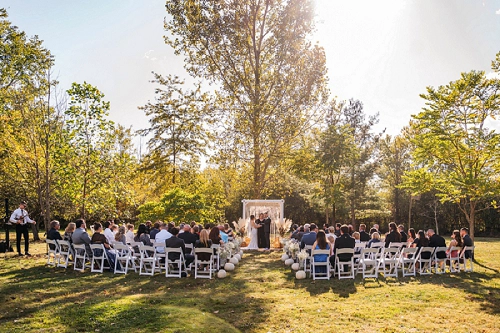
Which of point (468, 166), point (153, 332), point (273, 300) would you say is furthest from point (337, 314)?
point (468, 166)

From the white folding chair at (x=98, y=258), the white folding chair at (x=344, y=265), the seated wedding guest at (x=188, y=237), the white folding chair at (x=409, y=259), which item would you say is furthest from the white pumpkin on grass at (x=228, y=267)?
the white folding chair at (x=409, y=259)

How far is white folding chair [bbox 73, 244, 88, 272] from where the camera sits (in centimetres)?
1177

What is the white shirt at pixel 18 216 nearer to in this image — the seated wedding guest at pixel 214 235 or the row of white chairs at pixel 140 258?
the row of white chairs at pixel 140 258

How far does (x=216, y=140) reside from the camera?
79.7 feet

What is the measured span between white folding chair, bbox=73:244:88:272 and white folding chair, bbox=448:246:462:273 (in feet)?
34.8

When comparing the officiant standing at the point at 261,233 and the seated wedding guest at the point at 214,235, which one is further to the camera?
the officiant standing at the point at 261,233

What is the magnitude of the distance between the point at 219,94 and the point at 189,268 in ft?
48.2

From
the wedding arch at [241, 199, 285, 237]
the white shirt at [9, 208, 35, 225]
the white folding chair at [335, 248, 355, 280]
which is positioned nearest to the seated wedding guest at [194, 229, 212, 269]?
the white folding chair at [335, 248, 355, 280]

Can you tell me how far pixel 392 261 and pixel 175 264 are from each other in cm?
640

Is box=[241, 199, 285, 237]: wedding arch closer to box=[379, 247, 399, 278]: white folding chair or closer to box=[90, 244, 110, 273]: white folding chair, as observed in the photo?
box=[379, 247, 399, 278]: white folding chair

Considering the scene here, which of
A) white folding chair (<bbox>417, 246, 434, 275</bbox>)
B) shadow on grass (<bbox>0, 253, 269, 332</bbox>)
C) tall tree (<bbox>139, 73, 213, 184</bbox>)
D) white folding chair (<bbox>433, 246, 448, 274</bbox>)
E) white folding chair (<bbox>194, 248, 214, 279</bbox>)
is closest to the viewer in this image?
shadow on grass (<bbox>0, 253, 269, 332</bbox>)

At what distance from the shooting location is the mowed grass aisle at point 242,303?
266 inches

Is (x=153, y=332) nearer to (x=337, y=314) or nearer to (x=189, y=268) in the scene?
(x=337, y=314)

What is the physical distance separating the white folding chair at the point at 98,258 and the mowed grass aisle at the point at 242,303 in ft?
1.49
